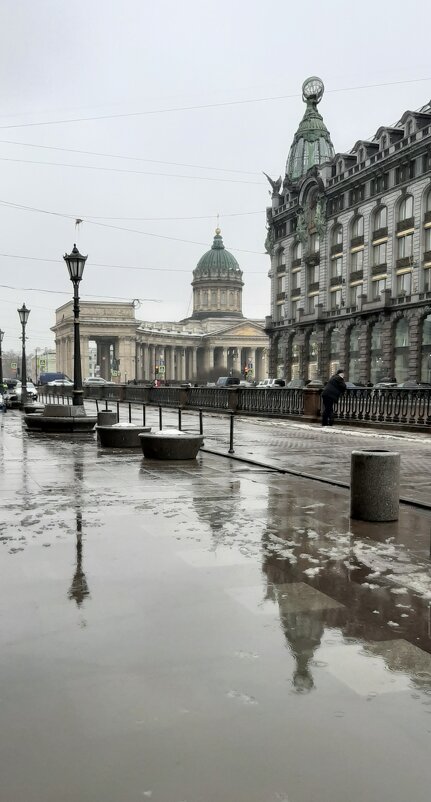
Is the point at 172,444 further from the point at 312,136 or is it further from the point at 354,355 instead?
the point at 312,136

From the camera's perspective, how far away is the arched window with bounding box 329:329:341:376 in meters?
72.3

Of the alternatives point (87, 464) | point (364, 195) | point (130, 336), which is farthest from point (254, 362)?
point (87, 464)

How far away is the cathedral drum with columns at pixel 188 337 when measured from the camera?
420 feet

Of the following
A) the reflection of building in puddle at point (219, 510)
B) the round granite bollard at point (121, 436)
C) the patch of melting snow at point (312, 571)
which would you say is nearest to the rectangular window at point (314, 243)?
the round granite bollard at point (121, 436)

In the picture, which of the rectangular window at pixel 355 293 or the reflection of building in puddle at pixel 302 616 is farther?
the rectangular window at pixel 355 293

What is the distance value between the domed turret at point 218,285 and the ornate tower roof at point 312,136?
79.6 metres

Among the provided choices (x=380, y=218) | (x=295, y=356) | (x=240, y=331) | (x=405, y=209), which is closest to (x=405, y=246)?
(x=405, y=209)

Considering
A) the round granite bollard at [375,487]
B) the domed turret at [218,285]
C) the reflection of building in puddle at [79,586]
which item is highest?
the domed turret at [218,285]

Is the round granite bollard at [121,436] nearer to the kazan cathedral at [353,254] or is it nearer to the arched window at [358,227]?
the kazan cathedral at [353,254]

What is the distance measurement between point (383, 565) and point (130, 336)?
126m

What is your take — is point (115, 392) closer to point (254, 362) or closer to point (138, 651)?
point (138, 651)

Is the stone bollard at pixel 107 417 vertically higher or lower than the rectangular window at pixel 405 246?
lower

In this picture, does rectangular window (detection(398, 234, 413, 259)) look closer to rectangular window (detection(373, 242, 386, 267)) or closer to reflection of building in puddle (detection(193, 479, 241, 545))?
rectangular window (detection(373, 242, 386, 267))

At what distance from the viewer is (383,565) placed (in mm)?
6129
